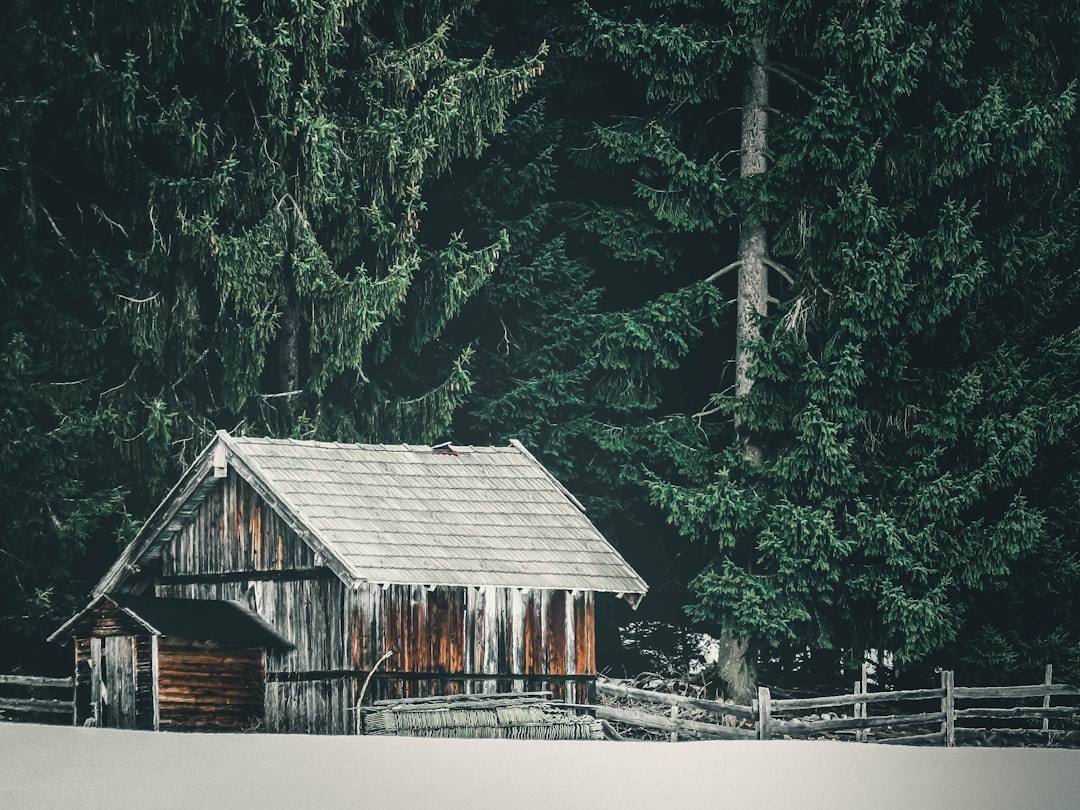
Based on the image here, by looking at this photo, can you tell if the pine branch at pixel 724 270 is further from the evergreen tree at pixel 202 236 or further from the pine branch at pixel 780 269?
the evergreen tree at pixel 202 236

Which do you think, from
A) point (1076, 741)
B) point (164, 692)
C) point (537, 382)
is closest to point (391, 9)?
point (537, 382)

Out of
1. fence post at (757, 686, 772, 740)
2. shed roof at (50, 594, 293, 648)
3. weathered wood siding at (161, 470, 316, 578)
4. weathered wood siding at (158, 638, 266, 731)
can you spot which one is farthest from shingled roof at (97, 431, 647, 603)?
fence post at (757, 686, 772, 740)

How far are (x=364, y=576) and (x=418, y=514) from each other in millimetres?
3150

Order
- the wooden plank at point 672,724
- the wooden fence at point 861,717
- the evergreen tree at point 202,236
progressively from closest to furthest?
1. the wooden fence at point 861,717
2. the wooden plank at point 672,724
3. the evergreen tree at point 202,236

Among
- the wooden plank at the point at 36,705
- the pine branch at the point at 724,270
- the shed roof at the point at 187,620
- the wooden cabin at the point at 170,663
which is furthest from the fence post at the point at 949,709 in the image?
the wooden plank at the point at 36,705

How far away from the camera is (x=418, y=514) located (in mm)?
36188

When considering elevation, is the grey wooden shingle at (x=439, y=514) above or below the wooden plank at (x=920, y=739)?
above


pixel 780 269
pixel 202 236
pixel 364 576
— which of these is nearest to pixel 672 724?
pixel 364 576

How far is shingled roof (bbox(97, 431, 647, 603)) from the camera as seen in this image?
3441cm

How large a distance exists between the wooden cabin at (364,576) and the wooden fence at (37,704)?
4.82 ft

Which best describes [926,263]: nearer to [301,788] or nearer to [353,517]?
[353,517]

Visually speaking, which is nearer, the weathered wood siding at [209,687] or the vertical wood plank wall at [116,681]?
the weathered wood siding at [209,687]

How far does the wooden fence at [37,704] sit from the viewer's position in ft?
121

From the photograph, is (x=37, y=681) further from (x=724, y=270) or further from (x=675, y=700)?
(x=724, y=270)
